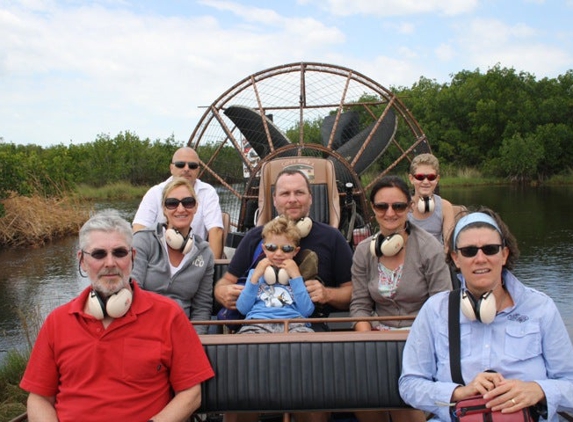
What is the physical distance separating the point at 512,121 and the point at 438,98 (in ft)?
18.9

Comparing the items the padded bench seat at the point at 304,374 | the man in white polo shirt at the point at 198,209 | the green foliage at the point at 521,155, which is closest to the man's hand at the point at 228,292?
the padded bench seat at the point at 304,374

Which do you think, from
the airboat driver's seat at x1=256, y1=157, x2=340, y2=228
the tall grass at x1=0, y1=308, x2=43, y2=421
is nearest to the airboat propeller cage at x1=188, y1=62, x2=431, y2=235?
the airboat driver's seat at x1=256, y1=157, x2=340, y2=228

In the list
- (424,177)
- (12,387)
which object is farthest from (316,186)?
(12,387)

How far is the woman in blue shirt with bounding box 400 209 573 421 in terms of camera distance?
197cm

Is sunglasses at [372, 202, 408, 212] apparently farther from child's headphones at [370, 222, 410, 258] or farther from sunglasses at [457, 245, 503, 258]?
sunglasses at [457, 245, 503, 258]

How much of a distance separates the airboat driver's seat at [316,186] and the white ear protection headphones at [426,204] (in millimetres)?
1584

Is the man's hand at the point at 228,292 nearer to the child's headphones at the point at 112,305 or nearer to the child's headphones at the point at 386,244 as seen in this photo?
the child's headphones at the point at 386,244

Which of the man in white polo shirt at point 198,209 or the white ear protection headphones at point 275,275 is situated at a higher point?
the man in white polo shirt at point 198,209

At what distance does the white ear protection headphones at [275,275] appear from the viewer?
109 inches

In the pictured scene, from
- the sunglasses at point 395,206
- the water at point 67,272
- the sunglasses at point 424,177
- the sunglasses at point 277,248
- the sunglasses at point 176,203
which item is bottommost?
the water at point 67,272

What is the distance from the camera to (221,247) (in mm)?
4340

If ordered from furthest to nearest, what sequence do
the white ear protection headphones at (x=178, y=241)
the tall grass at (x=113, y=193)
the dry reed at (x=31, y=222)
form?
the tall grass at (x=113, y=193)
the dry reed at (x=31, y=222)
the white ear protection headphones at (x=178, y=241)

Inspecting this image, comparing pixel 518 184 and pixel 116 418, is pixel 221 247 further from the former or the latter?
pixel 518 184

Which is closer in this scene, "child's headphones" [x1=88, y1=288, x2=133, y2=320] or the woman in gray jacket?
"child's headphones" [x1=88, y1=288, x2=133, y2=320]
